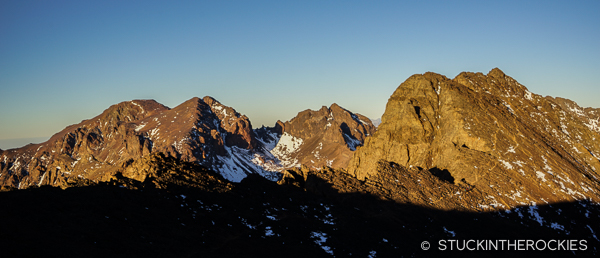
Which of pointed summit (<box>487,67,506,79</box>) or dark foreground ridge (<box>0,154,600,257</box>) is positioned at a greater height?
pointed summit (<box>487,67,506,79</box>)

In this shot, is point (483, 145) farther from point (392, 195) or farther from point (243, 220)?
point (243, 220)

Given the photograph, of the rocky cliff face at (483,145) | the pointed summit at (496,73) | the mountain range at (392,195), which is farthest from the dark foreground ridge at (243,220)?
the pointed summit at (496,73)

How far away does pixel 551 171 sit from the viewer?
82.1 m

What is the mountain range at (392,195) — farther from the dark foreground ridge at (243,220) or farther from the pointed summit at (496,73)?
the pointed summit at (496,73)

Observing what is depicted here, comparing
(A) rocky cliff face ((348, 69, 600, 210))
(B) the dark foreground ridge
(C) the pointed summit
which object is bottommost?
(B) the dark foreground ridge

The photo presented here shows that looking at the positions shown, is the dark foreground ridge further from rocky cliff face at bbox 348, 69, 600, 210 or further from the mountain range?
rocky cliff face at bbox 348, 69, 600, 210

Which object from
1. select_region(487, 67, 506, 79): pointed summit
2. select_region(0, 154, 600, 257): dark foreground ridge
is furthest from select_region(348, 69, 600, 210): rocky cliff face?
select_region(0, 154, 600, 257): dark foreground ridge

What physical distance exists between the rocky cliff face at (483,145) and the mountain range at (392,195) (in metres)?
0.30

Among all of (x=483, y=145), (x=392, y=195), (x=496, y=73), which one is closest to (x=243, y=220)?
(x=392, y=195)

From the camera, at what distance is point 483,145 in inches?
3428

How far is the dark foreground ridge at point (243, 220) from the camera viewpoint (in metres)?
42.3

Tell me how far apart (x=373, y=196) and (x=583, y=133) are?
6510 cm

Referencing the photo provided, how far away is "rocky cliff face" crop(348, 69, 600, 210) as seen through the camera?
7800 cm

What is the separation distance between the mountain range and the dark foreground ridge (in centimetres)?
24
